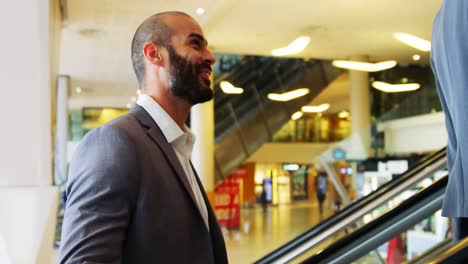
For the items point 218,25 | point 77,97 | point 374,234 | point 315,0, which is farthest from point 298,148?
point 374,234

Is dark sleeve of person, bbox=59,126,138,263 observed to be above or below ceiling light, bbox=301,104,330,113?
above

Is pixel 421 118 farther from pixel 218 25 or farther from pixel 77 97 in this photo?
pixel 77 97

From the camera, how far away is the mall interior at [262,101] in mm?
6633

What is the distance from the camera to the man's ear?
5.37 ft

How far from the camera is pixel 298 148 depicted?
14.5 meters

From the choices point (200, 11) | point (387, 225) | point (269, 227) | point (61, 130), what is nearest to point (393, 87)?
point (269, 227)

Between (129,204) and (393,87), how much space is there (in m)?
14.1

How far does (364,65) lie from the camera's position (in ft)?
43.3

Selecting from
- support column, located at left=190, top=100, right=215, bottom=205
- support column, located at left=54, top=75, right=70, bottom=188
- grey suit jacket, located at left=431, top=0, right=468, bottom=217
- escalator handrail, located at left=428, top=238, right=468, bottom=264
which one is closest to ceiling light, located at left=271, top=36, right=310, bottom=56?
support column, located at left=190, top=100, right=215, bottom=205

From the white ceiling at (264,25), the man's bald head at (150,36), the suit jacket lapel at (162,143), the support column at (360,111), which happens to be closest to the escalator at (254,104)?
the support column at (360,111)

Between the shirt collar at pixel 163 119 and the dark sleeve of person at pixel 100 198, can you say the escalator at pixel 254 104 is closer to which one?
the shirt collar at pixel 163 119

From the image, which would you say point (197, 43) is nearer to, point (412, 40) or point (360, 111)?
point (412, 40)

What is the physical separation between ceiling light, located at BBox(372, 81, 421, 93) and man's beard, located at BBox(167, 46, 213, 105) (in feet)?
43.9

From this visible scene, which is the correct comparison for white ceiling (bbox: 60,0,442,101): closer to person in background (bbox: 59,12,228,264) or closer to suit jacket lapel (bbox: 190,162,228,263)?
person in background (bbox: 59,12,228,264)
